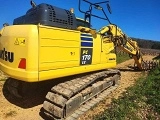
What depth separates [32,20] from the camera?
638cm

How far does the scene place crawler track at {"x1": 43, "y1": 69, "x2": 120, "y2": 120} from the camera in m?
6.03

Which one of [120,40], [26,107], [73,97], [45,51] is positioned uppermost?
[120,40]

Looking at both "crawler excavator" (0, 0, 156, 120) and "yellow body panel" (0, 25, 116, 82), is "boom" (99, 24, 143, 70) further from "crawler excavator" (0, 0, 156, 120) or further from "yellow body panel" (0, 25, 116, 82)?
"yellow body panel" (0, 25, 116, 82)

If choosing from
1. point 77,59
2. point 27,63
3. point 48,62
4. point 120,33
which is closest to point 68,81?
point 77,59

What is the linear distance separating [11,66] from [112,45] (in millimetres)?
4814

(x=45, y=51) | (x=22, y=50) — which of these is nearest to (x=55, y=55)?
(x=45, y=51)

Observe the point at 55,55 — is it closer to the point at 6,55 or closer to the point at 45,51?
the point at 45,51

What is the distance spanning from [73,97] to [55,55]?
4.58 feet

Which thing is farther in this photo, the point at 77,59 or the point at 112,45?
the point at 112,45

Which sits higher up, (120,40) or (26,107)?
(120,40)

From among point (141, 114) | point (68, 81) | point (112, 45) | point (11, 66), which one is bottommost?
point (141, 114)

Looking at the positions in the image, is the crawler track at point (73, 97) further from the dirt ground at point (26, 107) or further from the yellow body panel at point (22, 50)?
the yellow body panel at point (22, 50)

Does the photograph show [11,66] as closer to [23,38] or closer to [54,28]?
[23,38]

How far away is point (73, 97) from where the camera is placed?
657 cm
